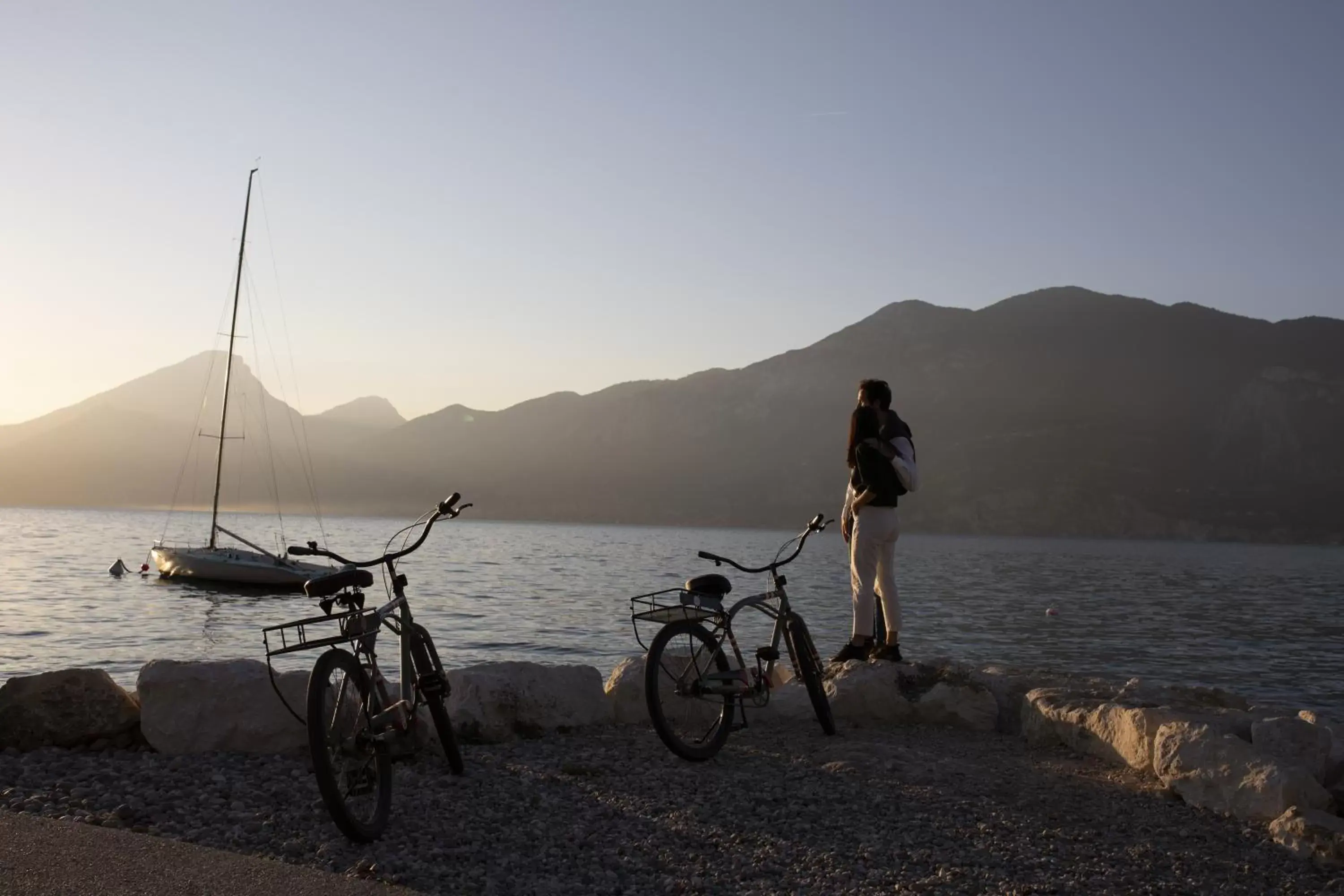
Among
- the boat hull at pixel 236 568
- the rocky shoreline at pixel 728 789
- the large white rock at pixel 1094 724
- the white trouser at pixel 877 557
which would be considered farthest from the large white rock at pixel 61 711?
the boat hull at pixel 236 568

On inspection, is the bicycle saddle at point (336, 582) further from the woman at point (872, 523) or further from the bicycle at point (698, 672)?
Answer: the woman at point (872, 523)

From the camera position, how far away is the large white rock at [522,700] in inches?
273

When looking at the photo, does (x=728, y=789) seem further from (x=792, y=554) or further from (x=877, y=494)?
(x=877, y=494)

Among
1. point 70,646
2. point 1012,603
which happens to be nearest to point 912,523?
point 1012,603

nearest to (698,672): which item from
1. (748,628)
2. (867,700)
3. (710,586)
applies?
(710,586)

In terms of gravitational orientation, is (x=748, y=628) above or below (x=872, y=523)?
below

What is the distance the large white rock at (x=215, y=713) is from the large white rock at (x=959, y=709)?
15.5ft

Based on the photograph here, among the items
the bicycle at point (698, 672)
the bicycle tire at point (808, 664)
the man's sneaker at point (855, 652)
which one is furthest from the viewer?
the man's sneaker at point (855, 652)

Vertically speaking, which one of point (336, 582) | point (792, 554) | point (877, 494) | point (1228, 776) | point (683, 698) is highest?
point (877, 494)

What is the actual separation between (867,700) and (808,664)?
119cm

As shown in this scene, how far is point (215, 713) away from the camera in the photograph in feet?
20.7

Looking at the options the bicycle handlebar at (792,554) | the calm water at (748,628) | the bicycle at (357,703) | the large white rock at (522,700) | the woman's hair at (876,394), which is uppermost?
the woman's hair at (876,394)

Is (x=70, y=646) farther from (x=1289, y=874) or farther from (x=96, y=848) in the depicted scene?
(x=1289, y=874)

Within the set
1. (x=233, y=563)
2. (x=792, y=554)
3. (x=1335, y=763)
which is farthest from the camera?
(x=233, y=563)
